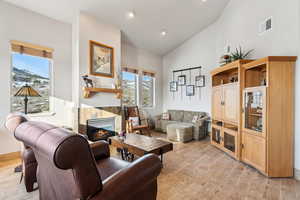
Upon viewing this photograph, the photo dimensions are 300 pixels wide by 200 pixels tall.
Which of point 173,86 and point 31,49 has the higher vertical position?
point 31,49

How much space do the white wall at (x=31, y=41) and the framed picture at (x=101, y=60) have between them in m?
0.60

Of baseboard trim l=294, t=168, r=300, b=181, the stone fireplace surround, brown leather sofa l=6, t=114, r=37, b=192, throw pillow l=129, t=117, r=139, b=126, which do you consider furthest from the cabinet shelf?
baseboard trim l=294, t=168, r=300, b=181

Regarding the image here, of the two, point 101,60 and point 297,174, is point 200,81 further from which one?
point 297,174

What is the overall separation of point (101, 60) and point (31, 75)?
1516mm

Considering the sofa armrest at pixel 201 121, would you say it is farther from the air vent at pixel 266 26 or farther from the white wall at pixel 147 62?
the air vent at pixel 266 26

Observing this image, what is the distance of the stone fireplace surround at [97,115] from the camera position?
3527 mm

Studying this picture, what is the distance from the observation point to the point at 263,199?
187cm

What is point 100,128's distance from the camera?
395 cm

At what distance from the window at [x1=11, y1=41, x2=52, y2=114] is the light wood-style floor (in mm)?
1137

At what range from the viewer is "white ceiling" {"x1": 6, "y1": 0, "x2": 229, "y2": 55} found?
3223 mm

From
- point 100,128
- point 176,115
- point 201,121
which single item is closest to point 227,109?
point 201,121

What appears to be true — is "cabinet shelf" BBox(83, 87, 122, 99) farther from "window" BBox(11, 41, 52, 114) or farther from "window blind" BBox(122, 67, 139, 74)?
"window blind" BBox(122, 67, 139, 74)

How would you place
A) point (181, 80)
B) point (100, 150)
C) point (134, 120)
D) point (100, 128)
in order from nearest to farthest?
1. point (100, 150)
2. point (100, 128)
3. point (134, 120)
4. point (181, 80)

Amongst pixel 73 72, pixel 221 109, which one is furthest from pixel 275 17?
pixel 73 72
